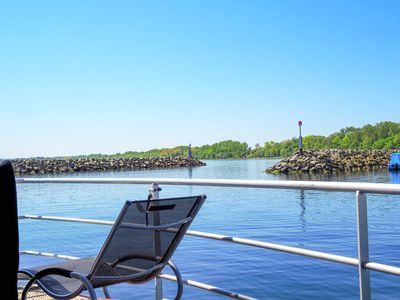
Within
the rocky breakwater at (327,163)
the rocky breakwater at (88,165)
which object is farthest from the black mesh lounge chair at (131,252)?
the rocky breakwater at (88,165)

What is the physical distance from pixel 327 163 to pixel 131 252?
2016 inches

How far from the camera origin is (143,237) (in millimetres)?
2389

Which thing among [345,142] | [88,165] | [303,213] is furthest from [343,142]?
[303,213]

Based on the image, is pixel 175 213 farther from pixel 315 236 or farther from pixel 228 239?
pixel 315 236

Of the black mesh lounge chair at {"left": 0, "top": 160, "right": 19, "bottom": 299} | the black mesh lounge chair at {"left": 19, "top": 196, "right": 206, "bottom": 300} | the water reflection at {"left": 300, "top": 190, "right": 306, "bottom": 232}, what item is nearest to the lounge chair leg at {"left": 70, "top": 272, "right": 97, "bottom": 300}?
the black mesh lounge chair at {"left": 19, "top": 196, "right": 206, "bottom": 300}

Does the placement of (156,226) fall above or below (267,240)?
above

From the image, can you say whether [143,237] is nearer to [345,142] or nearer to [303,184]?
[303,184]

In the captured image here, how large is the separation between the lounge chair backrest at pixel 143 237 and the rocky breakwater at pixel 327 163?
49479 mm

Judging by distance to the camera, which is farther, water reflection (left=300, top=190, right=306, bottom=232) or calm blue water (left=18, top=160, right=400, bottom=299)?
water reflection (left=300, top=190, right=306, bottom=232)

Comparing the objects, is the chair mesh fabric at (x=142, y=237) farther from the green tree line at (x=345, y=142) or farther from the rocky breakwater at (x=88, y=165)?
the green tree line at (x=345, y=142)

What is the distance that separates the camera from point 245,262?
962 centimetres

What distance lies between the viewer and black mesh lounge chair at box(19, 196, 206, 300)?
2232 mm

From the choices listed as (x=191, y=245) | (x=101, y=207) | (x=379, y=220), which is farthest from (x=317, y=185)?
(x=101, y=207)

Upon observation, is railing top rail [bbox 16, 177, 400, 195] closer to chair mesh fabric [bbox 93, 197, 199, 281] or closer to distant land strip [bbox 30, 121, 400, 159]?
chair mesh fabric [bbox 93, 197, 199, 281]
